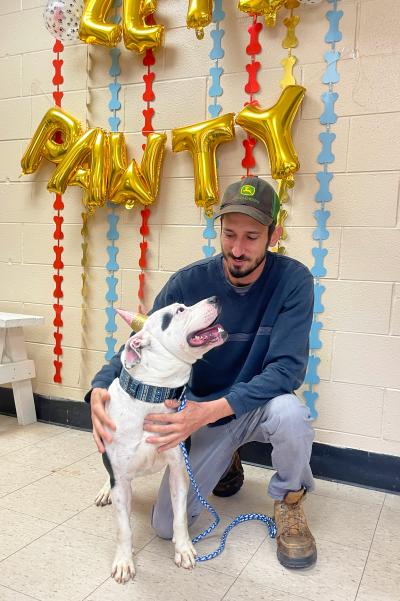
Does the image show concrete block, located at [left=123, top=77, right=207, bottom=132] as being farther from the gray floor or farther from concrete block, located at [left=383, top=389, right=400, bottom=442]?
the gray floor

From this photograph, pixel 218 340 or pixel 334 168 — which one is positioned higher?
pixel 334 168

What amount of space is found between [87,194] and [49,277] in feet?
1.86

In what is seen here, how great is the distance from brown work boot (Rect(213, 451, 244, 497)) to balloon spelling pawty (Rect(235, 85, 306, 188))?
1.17 meters

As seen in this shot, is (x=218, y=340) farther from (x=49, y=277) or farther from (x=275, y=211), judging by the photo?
(x=49, y=277)

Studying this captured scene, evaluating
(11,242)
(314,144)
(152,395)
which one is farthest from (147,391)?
(11,242)

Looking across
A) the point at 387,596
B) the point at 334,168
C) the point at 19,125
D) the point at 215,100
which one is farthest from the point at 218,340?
the point at 19,125

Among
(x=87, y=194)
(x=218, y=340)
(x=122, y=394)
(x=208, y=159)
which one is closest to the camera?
(x=218, y=340)

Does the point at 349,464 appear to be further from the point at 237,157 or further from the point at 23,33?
the point at 23,33

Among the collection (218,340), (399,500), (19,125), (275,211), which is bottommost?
(399,500)

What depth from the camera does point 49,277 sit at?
2.77 metres

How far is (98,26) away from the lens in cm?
234

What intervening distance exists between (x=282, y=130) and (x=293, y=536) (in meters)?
1.51

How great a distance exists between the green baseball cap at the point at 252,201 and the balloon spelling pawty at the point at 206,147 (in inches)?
21.9

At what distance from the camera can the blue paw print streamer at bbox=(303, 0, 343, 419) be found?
6.77 ft
